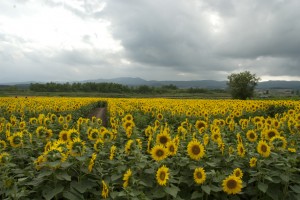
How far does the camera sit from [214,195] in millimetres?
4086

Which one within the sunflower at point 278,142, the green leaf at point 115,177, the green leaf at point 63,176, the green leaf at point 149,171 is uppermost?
the sunflower at point 278,142

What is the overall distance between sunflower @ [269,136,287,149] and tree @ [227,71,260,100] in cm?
6012

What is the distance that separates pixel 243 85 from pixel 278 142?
60.9m

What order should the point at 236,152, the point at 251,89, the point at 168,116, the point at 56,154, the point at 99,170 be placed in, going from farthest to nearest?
the point at 251,89 → the point at 168,116 → the point at 236,152 → the point at 99,170 → the point at 56,154

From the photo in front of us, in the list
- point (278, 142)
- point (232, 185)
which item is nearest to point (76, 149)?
point (232, 185)

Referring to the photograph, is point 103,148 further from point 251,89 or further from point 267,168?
point 251,89

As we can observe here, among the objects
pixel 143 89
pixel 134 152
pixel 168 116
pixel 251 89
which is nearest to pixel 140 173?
pixel 134 152

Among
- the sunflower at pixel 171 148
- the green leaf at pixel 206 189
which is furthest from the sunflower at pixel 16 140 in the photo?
the green leaf at pixel 206 189

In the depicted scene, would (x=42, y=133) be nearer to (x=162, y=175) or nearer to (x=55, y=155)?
(x=55, y=155)

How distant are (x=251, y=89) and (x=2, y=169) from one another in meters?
63.3

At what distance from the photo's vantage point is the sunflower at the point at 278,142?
4.60 m

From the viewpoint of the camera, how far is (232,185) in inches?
145

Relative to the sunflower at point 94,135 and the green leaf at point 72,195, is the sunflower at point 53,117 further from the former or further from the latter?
the green leaf at point 72,195

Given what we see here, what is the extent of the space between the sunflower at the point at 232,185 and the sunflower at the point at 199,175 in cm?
24
